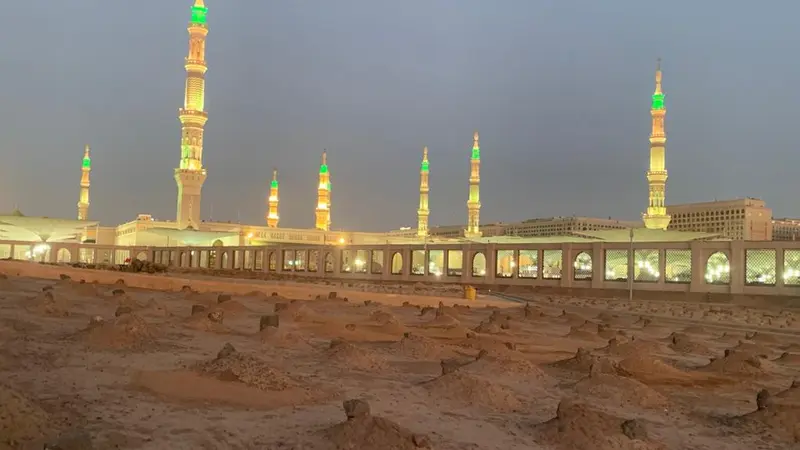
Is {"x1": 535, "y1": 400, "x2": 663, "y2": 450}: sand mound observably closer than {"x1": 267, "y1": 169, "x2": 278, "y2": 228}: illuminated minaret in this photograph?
Yes

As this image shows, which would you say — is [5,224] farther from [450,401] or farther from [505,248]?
[450,401]

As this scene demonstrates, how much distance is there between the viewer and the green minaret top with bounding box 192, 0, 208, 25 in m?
79.0

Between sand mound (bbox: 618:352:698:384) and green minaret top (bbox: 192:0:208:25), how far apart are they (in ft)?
256

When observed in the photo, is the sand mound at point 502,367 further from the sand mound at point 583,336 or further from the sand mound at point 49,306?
the sand mound at point 49,306

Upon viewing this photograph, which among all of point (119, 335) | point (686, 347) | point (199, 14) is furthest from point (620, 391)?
point (199, 14)

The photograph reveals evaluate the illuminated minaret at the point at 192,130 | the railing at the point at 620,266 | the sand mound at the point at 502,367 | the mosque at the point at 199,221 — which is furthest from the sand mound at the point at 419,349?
the illuminated minaret at the point at 192,130

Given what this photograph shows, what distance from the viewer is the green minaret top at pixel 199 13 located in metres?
79.0

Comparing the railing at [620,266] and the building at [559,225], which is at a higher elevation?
the building at [559,225]

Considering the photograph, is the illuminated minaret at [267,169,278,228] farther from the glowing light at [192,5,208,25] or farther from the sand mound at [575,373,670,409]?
the sand mound at [575,373,670,409]

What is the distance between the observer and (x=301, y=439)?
600 centimetres

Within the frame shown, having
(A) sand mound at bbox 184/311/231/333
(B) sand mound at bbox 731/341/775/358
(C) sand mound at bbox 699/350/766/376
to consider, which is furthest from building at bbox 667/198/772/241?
(A) sand mound at bbox 184/311/231/333

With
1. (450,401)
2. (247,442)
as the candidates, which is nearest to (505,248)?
(450,401)

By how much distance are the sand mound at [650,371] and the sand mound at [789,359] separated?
3651 millimetres

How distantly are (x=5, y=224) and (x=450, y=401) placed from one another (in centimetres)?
6210
